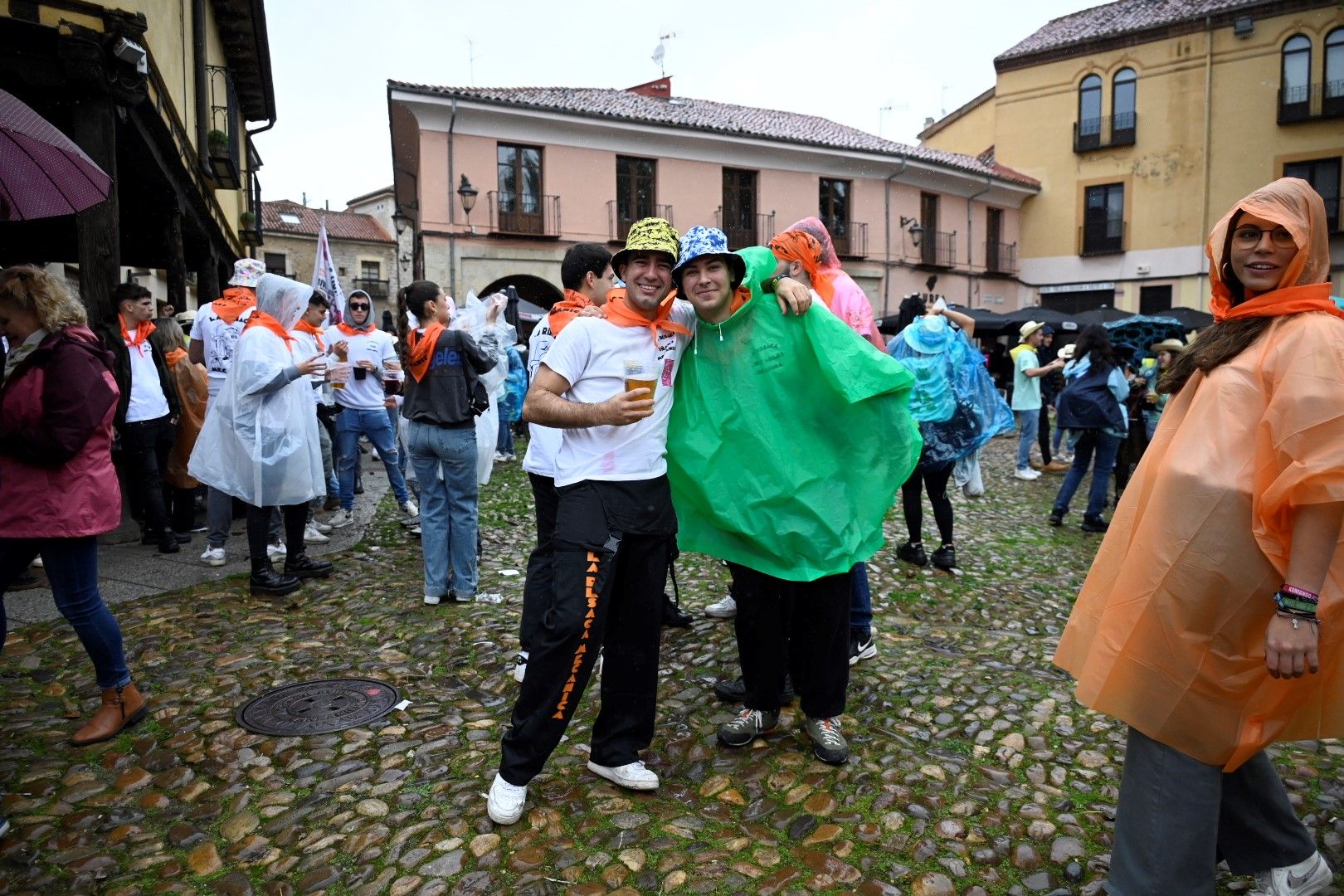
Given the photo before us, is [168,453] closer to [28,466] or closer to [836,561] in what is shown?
[28,466]

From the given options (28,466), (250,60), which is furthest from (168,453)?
(250,60)

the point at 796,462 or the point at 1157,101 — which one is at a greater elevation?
the point at 1157,101

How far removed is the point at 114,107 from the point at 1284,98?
34285 mm

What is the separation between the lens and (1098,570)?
244 cm

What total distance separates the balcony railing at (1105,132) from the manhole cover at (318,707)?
1353 inches

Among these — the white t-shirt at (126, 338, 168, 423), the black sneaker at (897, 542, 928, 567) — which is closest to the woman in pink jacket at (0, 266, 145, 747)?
the white t-shirt at (126, 338, 168, 423)

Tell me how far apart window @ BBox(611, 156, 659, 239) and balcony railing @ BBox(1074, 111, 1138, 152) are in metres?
17.0

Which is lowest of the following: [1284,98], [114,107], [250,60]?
[114,107]

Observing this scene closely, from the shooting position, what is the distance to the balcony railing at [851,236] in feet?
95.0

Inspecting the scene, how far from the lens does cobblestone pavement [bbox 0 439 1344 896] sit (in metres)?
2.75

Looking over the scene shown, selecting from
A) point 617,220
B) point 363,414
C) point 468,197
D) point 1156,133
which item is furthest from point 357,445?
point 1156,133

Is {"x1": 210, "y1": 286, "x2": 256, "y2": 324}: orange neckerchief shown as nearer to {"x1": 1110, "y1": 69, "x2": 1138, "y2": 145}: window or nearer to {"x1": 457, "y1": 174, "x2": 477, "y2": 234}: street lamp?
{"x1": 457, "y1": 174, "x2": 477, "y2": 234}: street lamp

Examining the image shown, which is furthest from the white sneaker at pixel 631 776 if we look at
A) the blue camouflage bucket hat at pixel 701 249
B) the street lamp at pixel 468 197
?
the street lamp at pixel 468 197

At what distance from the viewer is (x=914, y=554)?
21.4 feet
